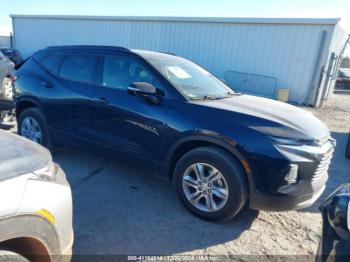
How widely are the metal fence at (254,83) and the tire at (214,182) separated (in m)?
10.4

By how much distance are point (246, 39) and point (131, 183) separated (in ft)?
35.8

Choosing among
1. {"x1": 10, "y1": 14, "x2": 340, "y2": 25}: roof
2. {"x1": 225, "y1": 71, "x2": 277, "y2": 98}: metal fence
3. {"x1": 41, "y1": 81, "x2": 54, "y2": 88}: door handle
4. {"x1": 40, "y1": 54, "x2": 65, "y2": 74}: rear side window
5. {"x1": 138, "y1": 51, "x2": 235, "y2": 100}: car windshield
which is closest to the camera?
{"x1": 138, "y1": 51, "x2": 235, "y2": 100}: car windshield

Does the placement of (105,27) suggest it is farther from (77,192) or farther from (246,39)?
(77,192)

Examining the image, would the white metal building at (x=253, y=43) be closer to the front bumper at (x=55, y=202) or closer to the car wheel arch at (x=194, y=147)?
the car wheel arch at (x=194, y=147)

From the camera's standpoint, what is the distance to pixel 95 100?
397 centimetres

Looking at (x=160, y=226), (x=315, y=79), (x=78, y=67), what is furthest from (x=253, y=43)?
(x=160, y=226)

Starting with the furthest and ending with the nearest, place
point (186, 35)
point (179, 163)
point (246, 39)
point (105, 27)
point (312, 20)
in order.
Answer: point (105, 27) → point (186, 35) → point (246, 39) → point (312, 20) → point (179, 163)

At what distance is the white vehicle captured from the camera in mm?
1568

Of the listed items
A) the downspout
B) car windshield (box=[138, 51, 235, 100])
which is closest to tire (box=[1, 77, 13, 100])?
car windshield (box=[138, 51, 235, 100])

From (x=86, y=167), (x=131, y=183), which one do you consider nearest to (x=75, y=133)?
(x=86, y=167)

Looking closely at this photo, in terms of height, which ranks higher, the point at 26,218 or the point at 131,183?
the point at 26,218

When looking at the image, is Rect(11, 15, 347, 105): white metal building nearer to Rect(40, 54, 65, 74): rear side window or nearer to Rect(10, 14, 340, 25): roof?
Rect(10, 14, 340, 25): roof

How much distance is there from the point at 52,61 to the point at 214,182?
123 inches

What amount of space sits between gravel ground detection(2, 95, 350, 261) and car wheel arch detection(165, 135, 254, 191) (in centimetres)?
52
